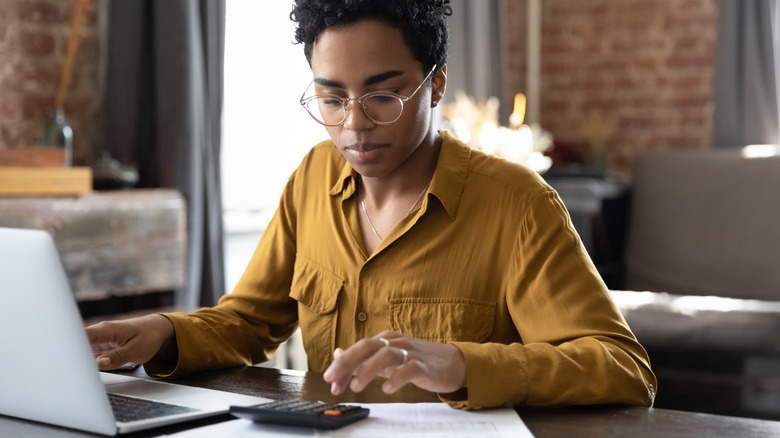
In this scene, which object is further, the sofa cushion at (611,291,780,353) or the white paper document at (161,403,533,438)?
the sofa cushion at (611,291,780,353)

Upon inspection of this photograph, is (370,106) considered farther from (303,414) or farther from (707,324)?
(707,324)

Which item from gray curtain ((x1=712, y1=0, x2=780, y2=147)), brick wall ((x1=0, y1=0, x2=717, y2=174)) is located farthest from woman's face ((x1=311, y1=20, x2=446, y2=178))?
brick wall ((x1=0, y1=0, x2=717, y2=174))

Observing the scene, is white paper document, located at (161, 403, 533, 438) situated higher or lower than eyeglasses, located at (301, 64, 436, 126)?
lower

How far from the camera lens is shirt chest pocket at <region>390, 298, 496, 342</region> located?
4.64 ft

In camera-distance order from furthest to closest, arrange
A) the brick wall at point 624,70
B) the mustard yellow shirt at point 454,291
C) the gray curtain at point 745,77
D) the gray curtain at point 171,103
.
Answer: the brick wall at point 624,70 < the gray curtain at point 745,77 < the gray curtain at point 171,103 < the mustard yellow shirt at point 454,291

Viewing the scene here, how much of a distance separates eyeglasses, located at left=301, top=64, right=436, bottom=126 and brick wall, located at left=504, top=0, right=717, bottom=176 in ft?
11.9

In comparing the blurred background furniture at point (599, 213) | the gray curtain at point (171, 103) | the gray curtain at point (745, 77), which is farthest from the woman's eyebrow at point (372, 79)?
the gray curtain at point (745, 77)

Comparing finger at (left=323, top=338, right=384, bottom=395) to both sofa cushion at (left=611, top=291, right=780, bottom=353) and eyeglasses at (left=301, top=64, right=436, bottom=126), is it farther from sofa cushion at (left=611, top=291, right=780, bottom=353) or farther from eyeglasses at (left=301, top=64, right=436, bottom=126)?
sofa cushion at (left=611, top=291, right=780, bottom=353)

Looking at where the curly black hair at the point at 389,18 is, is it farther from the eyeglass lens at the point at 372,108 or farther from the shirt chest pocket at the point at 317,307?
the shirt chest pocket at the point at 317,307

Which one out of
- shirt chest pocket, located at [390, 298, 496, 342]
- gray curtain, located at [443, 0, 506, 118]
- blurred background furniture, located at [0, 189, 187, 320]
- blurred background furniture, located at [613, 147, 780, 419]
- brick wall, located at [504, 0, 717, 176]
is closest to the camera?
shirt chest pocket, located at [390, 298, 496, 342]

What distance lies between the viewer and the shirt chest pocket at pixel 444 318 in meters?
1.41

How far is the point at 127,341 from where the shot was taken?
1.33 meters

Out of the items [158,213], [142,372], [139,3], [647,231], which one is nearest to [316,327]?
[142,372]

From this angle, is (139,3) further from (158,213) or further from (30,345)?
(30,345)
